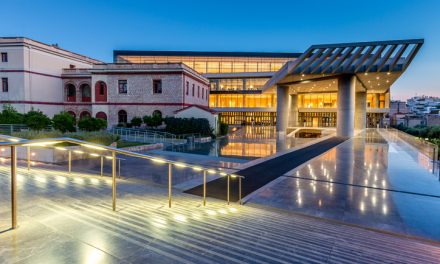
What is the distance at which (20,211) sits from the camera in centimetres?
454

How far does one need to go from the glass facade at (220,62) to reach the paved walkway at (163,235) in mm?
66835

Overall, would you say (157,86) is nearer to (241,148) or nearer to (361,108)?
(241,148)

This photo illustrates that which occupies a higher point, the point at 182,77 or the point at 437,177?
the point at 182,77

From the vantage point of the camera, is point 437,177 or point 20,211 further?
point 437,177

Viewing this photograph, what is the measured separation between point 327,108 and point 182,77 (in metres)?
38.7

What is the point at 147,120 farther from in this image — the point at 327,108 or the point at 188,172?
the point at 327,108

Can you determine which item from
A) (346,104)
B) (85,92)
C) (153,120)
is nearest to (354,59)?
(346,104)

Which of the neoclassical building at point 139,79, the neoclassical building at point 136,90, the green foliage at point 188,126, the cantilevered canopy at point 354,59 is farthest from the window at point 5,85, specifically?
the cantilevered canopy at point 354,59

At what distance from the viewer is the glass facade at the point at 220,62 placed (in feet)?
232

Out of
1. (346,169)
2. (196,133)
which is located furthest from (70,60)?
(346,169)

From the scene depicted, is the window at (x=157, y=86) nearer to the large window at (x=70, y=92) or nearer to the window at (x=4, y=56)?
the large window at (x=70, y=92)

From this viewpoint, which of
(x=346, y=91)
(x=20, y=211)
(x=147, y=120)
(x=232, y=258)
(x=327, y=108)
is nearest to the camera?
(x=232, y=258)

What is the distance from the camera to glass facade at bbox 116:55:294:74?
70.6 metres

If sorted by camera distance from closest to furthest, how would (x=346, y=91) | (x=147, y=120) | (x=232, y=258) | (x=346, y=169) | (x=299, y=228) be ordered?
1. (x=232, y=258)
2. (x=299, y=228)
3. (x=346, y=169)
4. (x=147, y=120)
5. (x=346, y=91)
